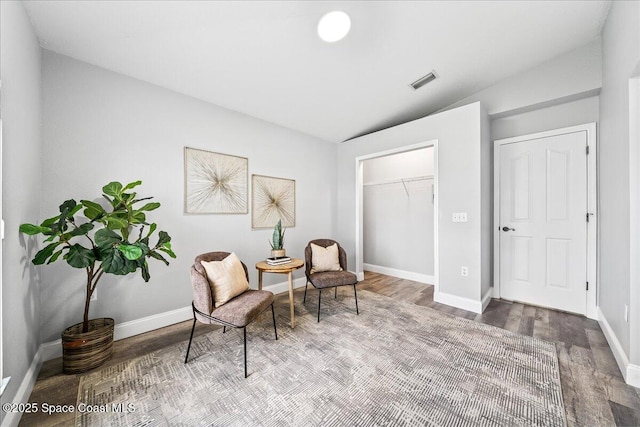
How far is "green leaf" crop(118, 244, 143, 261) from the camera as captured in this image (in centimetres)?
166

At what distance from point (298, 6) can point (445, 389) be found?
2.94m

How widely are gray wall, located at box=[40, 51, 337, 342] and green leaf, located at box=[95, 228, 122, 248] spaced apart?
65cm

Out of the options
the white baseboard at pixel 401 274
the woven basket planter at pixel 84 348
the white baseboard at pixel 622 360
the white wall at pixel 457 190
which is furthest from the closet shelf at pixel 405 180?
the woven basket planter at pixel 84 348

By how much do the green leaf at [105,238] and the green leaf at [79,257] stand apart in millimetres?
92

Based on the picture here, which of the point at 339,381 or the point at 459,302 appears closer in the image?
the point at 339,381

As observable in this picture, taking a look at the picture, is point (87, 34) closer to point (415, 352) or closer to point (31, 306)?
point (31, 306)

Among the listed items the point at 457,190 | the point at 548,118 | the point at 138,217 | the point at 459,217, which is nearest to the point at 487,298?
the point at 459,217

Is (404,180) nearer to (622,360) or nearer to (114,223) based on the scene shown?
(622,360)

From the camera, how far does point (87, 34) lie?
182 centimetres

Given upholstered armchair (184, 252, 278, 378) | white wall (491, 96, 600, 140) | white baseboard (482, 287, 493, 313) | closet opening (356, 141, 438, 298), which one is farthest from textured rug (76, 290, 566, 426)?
white wall (491, 96, 600, 140)

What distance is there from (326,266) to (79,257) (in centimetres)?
217

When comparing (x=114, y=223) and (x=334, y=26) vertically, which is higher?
(x=334, y=26)

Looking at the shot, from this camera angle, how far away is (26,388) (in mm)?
1501

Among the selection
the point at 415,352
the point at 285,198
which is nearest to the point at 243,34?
the point at 285,198
